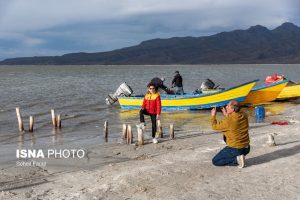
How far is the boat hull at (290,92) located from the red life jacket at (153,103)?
15.8m

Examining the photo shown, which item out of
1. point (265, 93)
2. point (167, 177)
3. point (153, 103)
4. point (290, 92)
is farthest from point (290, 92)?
point (167, 177)

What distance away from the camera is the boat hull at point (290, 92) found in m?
26.7

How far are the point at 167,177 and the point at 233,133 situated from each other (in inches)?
69.0

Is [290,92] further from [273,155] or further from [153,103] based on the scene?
[273,155]

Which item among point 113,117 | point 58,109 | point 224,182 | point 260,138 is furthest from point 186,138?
point 58,109

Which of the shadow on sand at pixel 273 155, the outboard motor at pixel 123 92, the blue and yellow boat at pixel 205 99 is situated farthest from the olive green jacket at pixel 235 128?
the outboard motor at pixel 123 92

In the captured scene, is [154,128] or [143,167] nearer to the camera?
[143,167]

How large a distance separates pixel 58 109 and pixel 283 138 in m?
18.7

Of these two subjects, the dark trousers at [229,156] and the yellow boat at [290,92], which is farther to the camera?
the yellow boat at [290,92]

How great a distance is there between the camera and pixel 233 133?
929 centimetres

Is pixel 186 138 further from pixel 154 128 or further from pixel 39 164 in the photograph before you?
pixel 39 164

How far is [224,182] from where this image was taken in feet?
27.3

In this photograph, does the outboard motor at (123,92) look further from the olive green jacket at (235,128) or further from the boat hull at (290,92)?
the olive green jacket at (235,128)

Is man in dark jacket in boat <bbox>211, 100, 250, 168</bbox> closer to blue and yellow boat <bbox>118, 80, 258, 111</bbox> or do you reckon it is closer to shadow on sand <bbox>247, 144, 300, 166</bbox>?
shadow on sand <bbox>247, 144, 300, 166</bbox>
